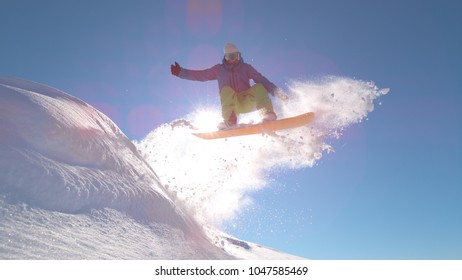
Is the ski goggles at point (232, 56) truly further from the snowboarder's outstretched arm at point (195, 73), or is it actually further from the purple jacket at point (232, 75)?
the snowboarder's outstretched arm at point (195, 73)

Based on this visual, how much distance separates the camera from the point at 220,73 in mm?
11781

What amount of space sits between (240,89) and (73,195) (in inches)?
229

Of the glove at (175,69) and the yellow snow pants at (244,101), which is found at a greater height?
the glove at (175,69)

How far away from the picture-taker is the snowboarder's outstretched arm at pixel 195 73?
1196 centimetres

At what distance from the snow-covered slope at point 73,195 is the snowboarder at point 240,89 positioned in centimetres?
316

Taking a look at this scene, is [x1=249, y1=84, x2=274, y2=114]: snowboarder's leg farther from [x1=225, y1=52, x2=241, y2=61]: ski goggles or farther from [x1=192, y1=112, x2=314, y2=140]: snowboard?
[x1=225, y1=52, x2=241, y2=61]: ski goggles

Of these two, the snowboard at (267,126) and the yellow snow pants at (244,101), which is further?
the snowboard at (267,126)

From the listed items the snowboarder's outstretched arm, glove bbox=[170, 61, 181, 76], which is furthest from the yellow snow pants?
glove bbox=[170, 61, 181, 76]

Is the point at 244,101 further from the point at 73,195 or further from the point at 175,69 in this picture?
the point at 73,195

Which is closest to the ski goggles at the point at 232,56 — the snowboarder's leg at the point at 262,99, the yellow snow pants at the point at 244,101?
the yellow snow pants at the point at 244,101

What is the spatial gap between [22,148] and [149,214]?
3.03 m

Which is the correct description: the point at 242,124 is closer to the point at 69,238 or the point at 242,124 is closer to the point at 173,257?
the point at 173,257

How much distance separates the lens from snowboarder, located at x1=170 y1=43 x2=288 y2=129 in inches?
450
